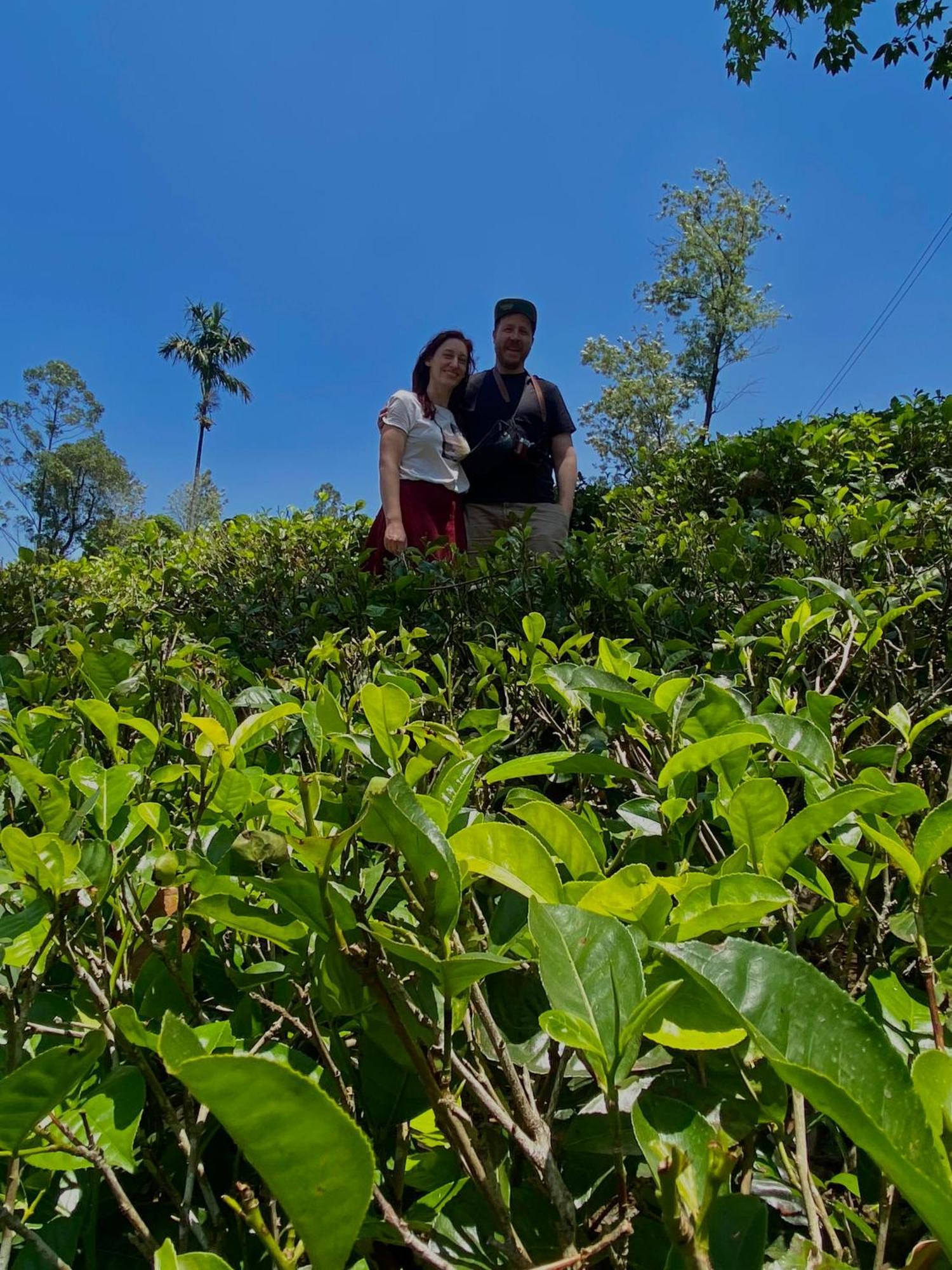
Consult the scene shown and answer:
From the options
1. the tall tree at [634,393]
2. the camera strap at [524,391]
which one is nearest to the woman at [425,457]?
the camera strap at [524,391]

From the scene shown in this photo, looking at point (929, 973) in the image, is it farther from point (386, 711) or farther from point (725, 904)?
point (386, 711)

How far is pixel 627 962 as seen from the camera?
60 cm

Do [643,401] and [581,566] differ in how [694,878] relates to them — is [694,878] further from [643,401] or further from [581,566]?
[643,401]

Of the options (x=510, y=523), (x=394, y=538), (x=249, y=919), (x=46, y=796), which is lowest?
(x=249, y=919)

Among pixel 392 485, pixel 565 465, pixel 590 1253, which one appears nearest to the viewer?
pixel 590 1253

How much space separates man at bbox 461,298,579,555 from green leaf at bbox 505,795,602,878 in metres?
3.44

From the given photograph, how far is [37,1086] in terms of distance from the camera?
565 millimetres

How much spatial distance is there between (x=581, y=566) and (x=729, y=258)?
132 ft

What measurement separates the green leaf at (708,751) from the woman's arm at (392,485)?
2818 mm

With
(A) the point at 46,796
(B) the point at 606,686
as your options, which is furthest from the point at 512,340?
(A) the point at 46,796

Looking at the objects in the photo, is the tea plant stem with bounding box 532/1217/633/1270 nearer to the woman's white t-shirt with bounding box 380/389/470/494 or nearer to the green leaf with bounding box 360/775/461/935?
the green leaf with bounding box 360/775/461/935

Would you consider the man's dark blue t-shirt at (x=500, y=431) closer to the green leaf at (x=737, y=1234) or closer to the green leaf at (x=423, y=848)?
the green leaf at (x=423, y=848)

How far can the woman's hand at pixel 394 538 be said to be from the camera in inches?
148

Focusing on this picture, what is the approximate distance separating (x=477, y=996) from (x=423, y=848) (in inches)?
7.2
